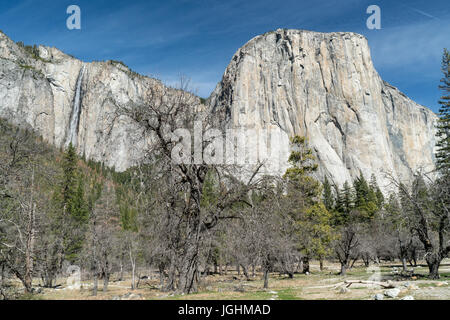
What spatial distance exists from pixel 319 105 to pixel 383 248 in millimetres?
76590

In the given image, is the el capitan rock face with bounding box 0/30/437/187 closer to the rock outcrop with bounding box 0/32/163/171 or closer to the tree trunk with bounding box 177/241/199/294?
the rock outcrop with bounding box 0/32/163/171

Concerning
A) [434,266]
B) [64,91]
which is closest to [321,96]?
[434,266]

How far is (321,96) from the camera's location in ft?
364

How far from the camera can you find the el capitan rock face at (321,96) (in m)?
106

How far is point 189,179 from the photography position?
13.9 m

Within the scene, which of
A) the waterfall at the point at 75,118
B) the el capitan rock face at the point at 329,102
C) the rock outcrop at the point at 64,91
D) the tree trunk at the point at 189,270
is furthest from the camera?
the waterfall at the point at 75,118

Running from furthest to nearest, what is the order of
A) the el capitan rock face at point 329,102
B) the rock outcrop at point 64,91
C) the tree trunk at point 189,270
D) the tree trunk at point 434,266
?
the rock outcrop at point 64,91 < the el capitan rock face at point 329,102 < the tree trunk at point 434,266 < the tree trunk at point 189,270

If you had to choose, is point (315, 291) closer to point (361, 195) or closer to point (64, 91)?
point (361, 195)

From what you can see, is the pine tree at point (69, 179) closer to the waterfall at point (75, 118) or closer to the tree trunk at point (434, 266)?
the tree trunk at point (434, 266)

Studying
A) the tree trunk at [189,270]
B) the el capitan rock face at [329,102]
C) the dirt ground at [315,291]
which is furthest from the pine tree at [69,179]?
the el capitan rock face at [329,102]

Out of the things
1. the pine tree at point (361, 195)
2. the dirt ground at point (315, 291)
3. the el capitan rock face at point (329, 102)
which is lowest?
the dirt ground at point (315, 291)

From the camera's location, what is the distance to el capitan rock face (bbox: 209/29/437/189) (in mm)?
106188

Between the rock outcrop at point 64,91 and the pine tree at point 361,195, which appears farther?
the rock outcrop at point 64,91
